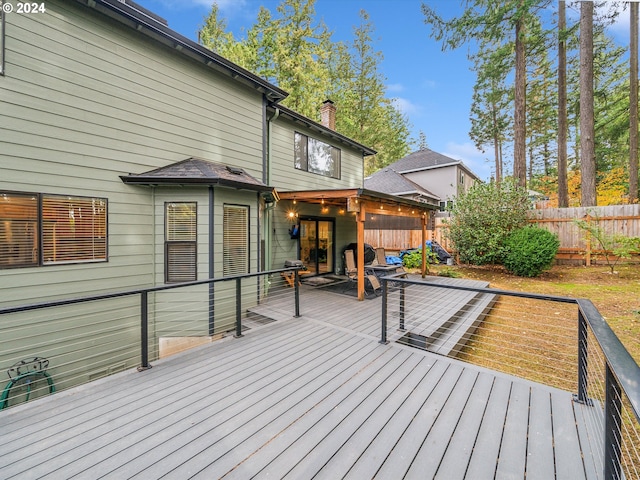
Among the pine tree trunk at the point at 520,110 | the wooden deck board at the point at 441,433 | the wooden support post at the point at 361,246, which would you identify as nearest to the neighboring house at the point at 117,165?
the wooden support post at the point at 361,246

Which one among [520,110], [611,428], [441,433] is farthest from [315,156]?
[520,110]

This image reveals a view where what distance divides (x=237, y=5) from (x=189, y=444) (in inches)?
760

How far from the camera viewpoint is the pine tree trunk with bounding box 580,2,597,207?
31.6 feet

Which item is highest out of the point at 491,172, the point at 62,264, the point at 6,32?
the point at 491,172

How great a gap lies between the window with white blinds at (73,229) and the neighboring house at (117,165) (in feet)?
0.05

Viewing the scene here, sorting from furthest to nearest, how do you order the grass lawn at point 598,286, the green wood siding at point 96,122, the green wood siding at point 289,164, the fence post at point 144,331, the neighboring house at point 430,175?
the neighboring house at point 430,175 < the green wood siding at point 289,164 < the grass lawn at point 598,286 < the green wood siding at point 96,122 < the fence post at point 144,331

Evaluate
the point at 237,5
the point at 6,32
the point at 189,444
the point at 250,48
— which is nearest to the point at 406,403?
the point at 189,444

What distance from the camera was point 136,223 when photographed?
16.6ft

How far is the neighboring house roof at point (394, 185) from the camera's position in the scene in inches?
709

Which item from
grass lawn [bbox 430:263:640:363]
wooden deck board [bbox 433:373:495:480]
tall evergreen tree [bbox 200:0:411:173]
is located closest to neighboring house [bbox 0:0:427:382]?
wooden deck board [bbox 433:373:495:480]

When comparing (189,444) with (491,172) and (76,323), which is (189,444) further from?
(491,172)

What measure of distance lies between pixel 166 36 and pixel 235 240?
408 centimetres

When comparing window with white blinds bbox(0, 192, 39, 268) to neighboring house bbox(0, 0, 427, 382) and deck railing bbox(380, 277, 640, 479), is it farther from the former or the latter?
deck railing bbox(380, 277, 640, 479)

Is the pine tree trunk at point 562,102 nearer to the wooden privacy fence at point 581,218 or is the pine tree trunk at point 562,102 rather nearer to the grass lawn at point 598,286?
the wooden privacy fence at point 581,218
